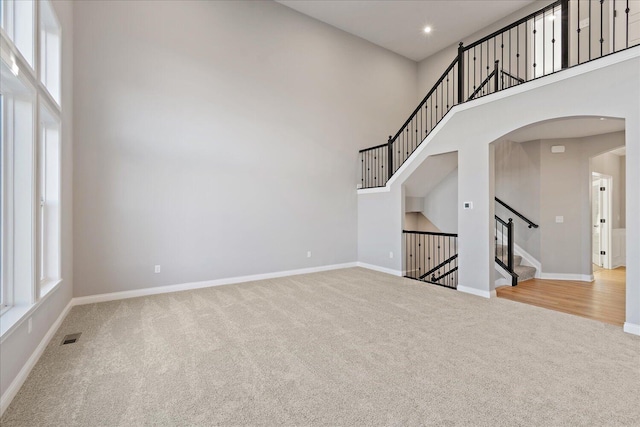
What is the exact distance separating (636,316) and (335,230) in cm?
473

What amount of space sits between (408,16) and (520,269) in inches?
233

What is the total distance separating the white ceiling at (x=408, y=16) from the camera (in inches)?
242

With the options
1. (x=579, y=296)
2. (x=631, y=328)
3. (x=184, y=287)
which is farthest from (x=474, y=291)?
(x=184, y=287)

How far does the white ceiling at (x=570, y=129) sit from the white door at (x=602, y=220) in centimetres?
242

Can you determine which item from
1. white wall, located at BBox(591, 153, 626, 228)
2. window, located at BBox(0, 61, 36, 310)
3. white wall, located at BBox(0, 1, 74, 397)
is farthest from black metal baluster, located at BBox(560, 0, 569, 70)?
white wall, located at BBox(0, 1, 74, 397)

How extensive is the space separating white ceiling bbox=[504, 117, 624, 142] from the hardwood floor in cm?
248

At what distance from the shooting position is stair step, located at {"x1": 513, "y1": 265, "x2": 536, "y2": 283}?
18.5ft

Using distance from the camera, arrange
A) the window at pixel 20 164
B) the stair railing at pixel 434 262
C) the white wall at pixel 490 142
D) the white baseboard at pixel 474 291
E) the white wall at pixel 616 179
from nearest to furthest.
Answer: the window at pixel 20 164 < the white wall at pixel 490 142 < the white baseboard at pixel 474 291 < the stair railing at pixel 434 262 < the white wall at pixel 616 179

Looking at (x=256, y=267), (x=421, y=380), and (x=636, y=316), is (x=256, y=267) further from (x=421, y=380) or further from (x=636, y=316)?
(x=636, y=316)

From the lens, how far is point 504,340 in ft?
9.69

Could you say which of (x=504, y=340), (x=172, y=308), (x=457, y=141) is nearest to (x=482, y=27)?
(x=457, y=141)

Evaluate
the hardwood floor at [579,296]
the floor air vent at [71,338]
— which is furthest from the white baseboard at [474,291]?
the floor air vent at [71,338]

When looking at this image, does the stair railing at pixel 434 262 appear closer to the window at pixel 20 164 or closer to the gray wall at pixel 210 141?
the gray wall at pixel 210 141

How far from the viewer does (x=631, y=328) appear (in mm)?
3098
